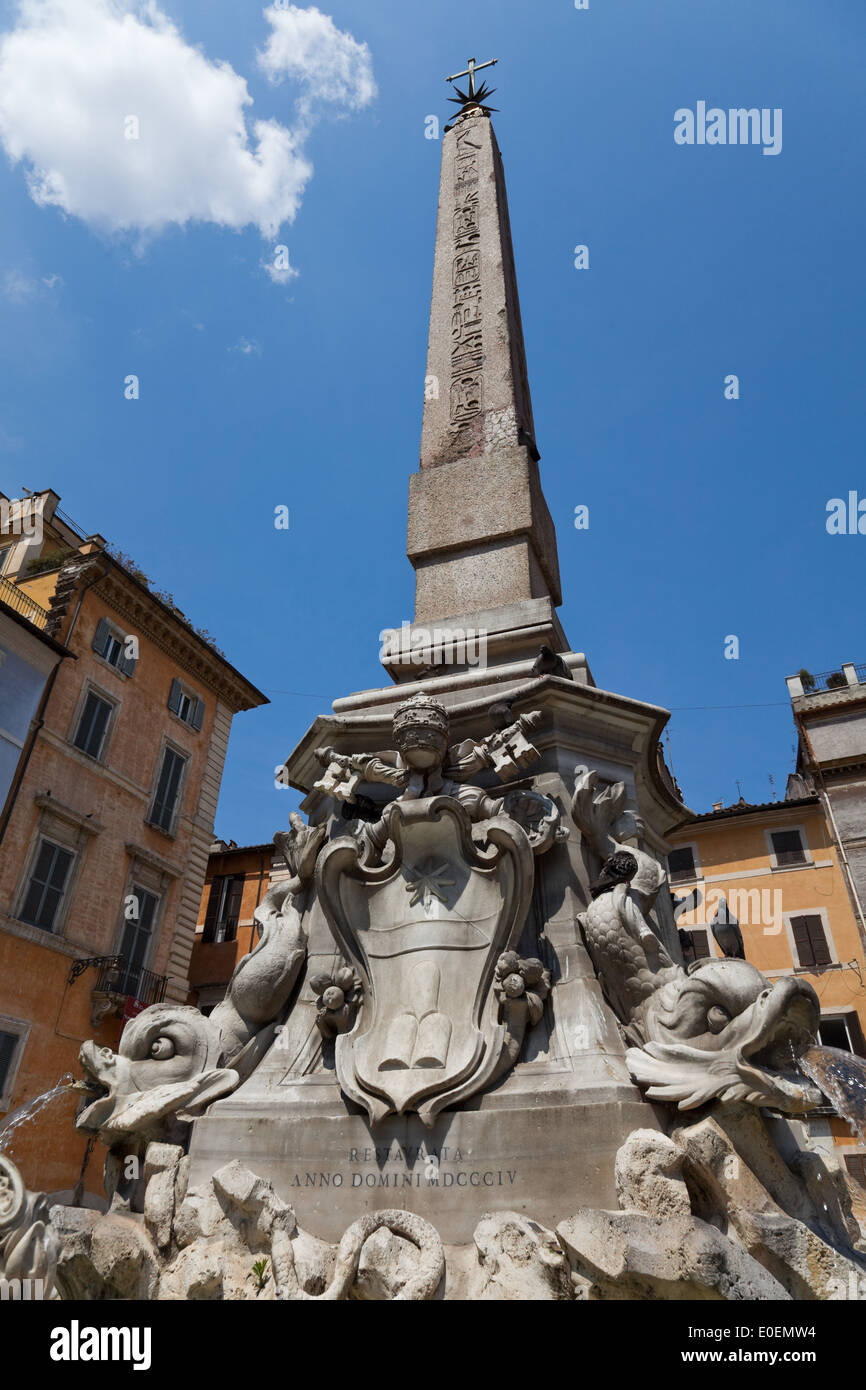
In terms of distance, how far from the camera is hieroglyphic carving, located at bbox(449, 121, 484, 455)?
24.6ft

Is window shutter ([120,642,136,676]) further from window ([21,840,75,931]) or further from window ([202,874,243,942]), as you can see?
window ([202,874,243,942])

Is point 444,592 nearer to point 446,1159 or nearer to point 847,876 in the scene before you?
point 446,1159

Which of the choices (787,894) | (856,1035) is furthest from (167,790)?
(856,1035)

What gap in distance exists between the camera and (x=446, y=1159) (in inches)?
134

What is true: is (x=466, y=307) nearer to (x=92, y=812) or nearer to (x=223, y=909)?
(x=92, y=812)

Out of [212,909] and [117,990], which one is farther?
[212,909]

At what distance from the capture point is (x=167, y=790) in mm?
20297

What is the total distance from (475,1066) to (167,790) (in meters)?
17.9

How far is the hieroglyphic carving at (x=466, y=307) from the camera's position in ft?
24.6

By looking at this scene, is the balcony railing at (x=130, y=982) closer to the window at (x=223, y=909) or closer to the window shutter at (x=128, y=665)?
the window at (x=223, y=909)

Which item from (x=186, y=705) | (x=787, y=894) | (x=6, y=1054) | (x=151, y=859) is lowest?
(x=6, y=1054)

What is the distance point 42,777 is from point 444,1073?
1524 centimetres

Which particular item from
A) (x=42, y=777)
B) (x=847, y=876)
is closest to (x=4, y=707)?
(x=42, y=777)

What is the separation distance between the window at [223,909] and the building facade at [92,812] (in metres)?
4.28
